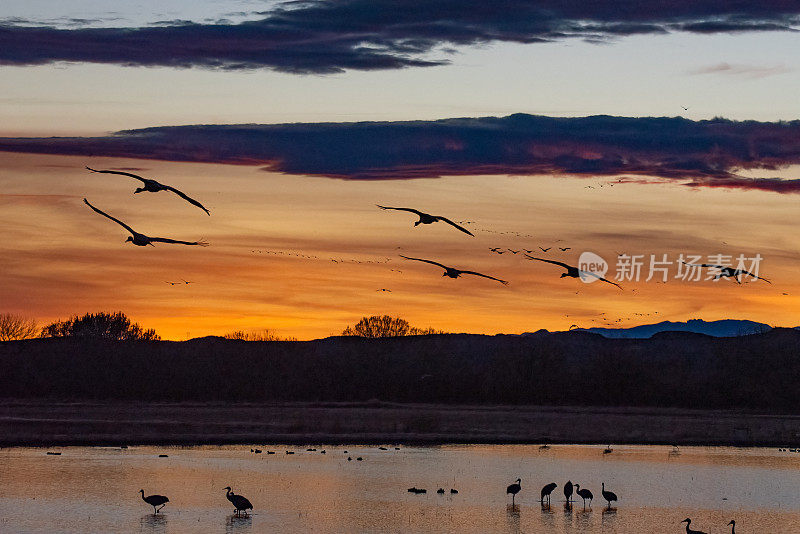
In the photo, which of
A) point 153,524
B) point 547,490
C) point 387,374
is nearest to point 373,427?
point 547,490

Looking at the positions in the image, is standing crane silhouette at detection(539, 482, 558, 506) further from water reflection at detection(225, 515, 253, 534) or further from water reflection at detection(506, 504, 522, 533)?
water reflection at detection(225, 515, 253, 534)

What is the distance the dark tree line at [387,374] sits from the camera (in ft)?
426

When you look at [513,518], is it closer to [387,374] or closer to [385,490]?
[385,490]

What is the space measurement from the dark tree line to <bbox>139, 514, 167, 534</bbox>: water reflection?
86457 mm

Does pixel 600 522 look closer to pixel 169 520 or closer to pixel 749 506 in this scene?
pixel 749 506

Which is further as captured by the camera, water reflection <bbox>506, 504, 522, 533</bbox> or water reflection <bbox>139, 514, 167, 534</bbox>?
water reflection <bbox>506, 504, 522, 533</bbox>

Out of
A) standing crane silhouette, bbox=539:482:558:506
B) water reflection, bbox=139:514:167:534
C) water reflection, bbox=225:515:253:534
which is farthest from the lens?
standing crane silhouette, bbox=539:482:558:506

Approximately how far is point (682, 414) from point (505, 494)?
209 ft

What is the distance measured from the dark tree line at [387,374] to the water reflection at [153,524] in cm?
8646

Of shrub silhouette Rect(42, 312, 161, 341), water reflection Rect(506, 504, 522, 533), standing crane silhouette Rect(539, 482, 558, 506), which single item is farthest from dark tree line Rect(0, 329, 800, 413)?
water reflection Rect(506, 504, 522, 533)

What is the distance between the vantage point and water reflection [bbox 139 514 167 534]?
31719 millimetres

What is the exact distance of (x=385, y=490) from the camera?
4153 centimetres

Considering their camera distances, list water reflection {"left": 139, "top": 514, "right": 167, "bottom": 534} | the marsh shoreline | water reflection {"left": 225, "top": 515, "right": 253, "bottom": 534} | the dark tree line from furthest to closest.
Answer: the dark tree line
the marsh shoreline
water reflection {"left": 225, "top": 515, "right": 253, "bottom": 534}
water reflection {"left": 139, "top": 514, "right": 167, "bottom": 534}

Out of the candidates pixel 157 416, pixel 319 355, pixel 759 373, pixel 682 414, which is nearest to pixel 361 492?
pixel 157 416
